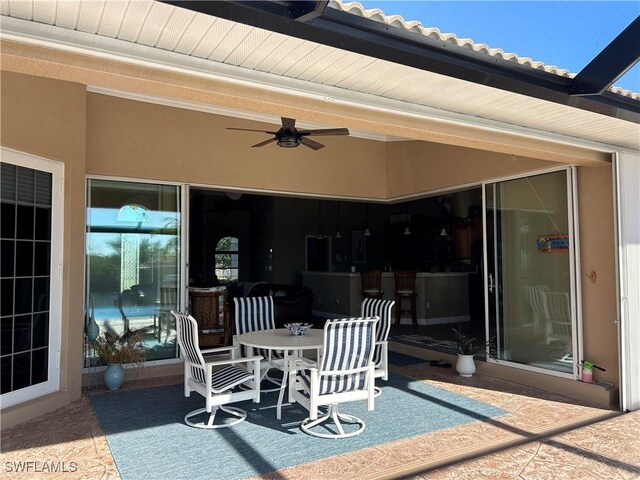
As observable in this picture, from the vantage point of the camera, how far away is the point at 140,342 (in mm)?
5461

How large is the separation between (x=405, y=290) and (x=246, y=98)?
274 inches

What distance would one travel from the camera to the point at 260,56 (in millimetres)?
2385

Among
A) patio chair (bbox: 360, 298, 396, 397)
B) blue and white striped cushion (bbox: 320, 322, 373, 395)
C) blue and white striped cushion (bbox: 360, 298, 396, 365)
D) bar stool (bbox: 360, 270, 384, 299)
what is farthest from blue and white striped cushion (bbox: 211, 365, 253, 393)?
bar stool (bbox: 360, 270, 384, 299)

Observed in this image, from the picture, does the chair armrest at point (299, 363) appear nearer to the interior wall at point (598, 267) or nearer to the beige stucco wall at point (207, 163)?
the beige stucco wall at point (207, 163)

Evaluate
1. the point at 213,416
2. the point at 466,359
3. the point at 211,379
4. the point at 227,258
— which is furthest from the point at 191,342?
the point at 227,258

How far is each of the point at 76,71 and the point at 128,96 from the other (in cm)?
338

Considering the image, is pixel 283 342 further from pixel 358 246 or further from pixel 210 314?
pixel 358 246

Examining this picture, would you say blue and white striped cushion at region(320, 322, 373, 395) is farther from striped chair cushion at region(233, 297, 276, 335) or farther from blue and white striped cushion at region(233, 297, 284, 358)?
striped chair cushion at region(233, 297, 276, 335)

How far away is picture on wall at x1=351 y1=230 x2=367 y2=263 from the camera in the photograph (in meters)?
13.4

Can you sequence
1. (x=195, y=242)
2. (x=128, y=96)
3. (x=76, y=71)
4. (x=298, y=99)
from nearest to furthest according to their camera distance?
(x=76, y=71), (x=298, y=99), (x=128, y=96), (x=195, y=242)

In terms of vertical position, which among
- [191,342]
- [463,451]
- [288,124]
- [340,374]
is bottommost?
[463,451]

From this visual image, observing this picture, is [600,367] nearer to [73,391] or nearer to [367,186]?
[367,186]

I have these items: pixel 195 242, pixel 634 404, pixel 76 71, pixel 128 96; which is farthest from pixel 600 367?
pixel 195 242

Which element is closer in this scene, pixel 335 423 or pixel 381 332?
pixel 335 423
